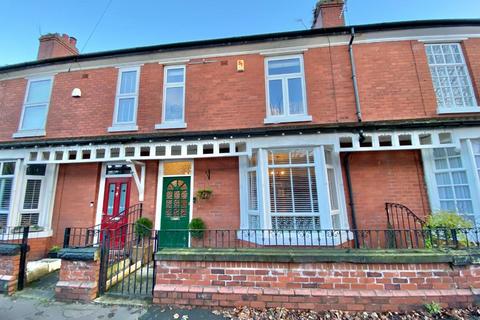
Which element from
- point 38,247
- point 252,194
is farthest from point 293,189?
point 38,247

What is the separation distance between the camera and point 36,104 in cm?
820

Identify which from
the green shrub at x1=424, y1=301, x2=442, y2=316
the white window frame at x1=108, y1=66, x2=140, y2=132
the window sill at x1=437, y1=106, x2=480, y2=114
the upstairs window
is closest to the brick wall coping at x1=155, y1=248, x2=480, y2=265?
the green shrub at x1=424, y1=301, x2=442, y2=316

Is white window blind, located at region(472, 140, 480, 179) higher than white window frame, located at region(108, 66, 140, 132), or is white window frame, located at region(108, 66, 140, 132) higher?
white window frame, located at region(108, 66, 140, 132)

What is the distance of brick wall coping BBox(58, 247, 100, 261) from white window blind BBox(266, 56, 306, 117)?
18.5ft

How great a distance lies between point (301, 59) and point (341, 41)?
1.37 meters

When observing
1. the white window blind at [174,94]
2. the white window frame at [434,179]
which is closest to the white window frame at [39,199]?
the white window blind at [174,94]

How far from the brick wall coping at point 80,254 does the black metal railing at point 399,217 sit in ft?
22.2

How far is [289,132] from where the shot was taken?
5.89 meters

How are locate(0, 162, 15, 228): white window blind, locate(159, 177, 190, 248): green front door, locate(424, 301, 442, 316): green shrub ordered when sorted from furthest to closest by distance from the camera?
locate(0, 162, 15, 228): white window blind, locate(159, 177, 190, 248): green front door, locate(424, 301, 442, 316): green shrub

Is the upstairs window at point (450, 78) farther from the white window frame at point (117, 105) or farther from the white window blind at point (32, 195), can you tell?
the white window blind at point (32, 195)

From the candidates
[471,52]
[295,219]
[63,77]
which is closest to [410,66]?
[471,52]

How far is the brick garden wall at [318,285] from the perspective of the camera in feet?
10.8

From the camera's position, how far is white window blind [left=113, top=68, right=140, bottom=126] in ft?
25.1

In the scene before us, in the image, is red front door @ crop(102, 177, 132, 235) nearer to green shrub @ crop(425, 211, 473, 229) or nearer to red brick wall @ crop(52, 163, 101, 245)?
red brick wall @ crop(52, 163, 101, 245)
